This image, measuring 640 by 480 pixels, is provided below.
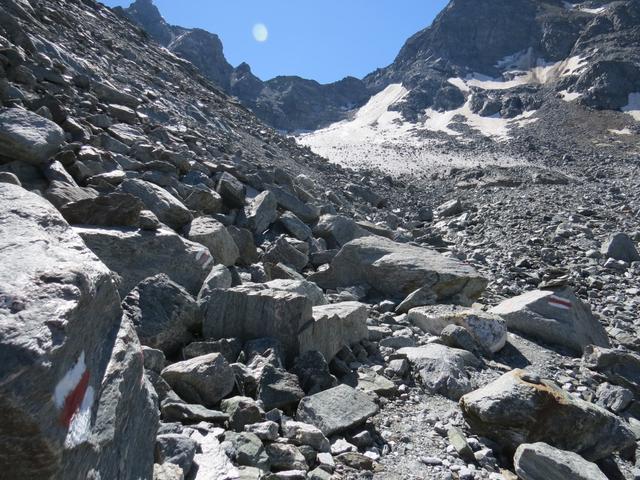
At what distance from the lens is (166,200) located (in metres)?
7.14

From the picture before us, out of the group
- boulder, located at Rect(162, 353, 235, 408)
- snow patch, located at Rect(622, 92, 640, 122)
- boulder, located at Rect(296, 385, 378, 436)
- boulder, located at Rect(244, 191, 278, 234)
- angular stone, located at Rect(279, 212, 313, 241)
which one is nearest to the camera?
boulder, located at Rect(162, 353, 235, 408)

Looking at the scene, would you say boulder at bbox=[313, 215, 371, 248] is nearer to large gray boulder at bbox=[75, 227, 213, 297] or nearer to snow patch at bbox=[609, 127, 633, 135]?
large gray boulder at bbox=[75, 227, 213, 297]

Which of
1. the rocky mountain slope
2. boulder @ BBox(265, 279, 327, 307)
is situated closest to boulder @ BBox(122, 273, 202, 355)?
boulder @ BBox(265, 279, 327, 307)

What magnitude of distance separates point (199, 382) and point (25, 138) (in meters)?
4.30

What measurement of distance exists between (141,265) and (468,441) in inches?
159

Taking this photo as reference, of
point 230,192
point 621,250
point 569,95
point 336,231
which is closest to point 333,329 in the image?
point 230,192

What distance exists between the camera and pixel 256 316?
516 centimetres

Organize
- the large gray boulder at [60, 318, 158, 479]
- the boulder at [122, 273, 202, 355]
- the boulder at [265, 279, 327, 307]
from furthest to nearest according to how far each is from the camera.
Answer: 1. the boulder at [265, 279, 327, 307]
2. the boulder at [122, 273, 202, 355]
3. the large gray boulder at [60, 318, 158, 479]

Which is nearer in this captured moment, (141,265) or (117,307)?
(117,307)

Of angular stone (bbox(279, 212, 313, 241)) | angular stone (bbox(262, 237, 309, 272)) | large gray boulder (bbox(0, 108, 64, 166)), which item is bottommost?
angular stone (bbox(262, 237, 309, 272))

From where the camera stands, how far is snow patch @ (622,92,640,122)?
69.0 meters

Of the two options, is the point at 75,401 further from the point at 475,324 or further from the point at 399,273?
the point at 399,273

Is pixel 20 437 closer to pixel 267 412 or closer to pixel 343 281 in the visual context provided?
pixel 267 412

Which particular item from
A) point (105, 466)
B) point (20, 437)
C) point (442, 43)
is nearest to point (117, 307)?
point (105, 466)
